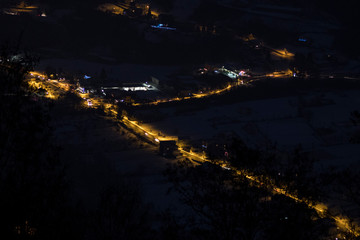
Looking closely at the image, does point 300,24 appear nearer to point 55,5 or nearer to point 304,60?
point 304,60

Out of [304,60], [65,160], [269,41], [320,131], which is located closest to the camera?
[65,160]

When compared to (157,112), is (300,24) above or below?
above

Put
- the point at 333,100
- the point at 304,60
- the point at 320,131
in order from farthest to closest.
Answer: the point at 304,60
the point at 333,100
the point at 320,131

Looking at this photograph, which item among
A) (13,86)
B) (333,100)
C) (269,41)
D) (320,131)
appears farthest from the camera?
(269,41)

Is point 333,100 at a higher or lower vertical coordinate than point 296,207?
lower

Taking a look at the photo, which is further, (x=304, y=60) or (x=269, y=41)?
(x=269, y=41)

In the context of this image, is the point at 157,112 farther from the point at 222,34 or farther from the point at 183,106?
the point at 222,34

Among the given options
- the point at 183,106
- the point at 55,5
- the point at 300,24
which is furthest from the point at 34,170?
the point at 300,24

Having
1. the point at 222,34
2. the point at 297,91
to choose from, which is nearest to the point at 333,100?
the point at 297,91

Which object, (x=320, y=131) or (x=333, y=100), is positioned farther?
(x=333, y=100)
